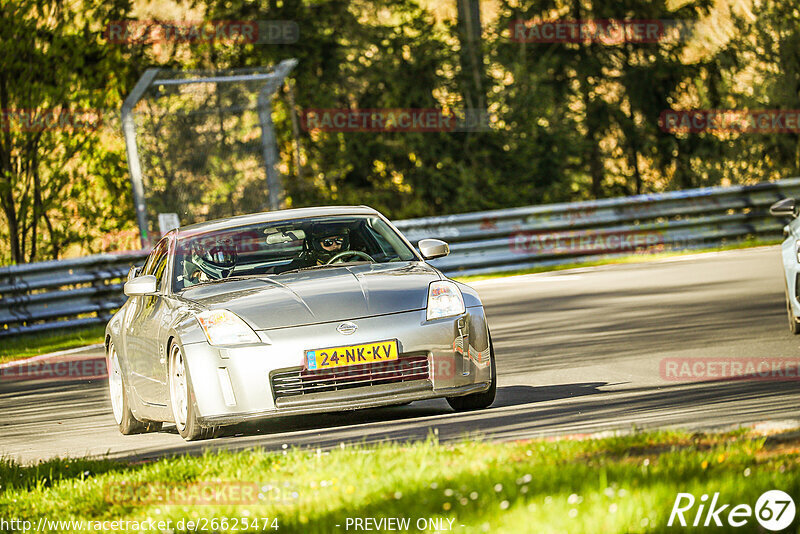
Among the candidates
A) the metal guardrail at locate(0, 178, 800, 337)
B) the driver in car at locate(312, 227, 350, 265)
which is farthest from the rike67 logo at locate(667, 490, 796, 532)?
the metal guardrail at locate(0, 178, 800, 337)

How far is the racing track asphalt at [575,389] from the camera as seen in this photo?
7586 mm

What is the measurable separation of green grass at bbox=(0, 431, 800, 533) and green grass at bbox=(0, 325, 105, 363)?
8.69 meters

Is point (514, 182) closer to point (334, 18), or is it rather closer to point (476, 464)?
point (334, 18)

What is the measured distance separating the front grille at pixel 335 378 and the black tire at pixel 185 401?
49 centimetres

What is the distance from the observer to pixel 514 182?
28.9 metres

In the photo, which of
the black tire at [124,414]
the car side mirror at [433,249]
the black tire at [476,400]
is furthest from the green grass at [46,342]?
the black tire at [476,400]

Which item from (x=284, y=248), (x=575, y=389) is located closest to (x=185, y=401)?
(x=284, y=248)

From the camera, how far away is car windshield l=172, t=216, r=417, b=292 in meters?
9.09

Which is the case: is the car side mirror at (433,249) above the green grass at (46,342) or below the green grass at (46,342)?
above

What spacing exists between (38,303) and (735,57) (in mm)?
17921

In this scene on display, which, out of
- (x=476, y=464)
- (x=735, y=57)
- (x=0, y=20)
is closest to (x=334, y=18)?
(x=735, y=57)

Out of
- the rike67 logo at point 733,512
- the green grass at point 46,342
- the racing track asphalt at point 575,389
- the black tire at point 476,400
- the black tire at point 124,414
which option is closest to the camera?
the rike67 logo at point 733,512

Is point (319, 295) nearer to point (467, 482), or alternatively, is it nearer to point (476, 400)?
point (476, 400)

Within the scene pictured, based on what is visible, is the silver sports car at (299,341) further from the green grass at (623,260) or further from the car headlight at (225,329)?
the green grass at (623,260)
